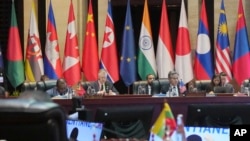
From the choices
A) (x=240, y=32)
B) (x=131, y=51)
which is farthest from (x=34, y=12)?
(x=240, y=32)

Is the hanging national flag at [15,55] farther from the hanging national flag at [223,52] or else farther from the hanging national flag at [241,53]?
the hanging national flag at [241,53]

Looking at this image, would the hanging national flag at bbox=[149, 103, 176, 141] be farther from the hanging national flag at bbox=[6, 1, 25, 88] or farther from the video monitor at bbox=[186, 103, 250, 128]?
the hanging national flag at bbox=[6, 1, 25, 88]

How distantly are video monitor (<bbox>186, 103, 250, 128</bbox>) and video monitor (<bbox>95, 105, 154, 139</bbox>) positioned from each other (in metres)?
0.49

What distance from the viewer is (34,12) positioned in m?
15.2

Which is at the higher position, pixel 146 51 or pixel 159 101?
pixel 146 51

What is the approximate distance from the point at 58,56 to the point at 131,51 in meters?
1.93

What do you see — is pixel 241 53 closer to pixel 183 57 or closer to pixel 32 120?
pixel 183 57

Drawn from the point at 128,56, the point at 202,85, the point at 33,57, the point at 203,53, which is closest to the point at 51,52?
the point at 33,57

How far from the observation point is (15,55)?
15016 millimetres

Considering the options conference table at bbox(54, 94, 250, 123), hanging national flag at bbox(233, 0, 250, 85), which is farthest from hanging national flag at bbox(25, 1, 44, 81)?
conference table at bbox(54, 94, 250, 123)

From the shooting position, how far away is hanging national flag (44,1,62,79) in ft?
49.0

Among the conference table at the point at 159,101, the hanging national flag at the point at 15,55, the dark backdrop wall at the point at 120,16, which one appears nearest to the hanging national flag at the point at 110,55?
the dark backdrop wall at the point at 120,16

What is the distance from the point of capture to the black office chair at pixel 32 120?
2.54m

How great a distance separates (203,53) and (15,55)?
15.7 ft
